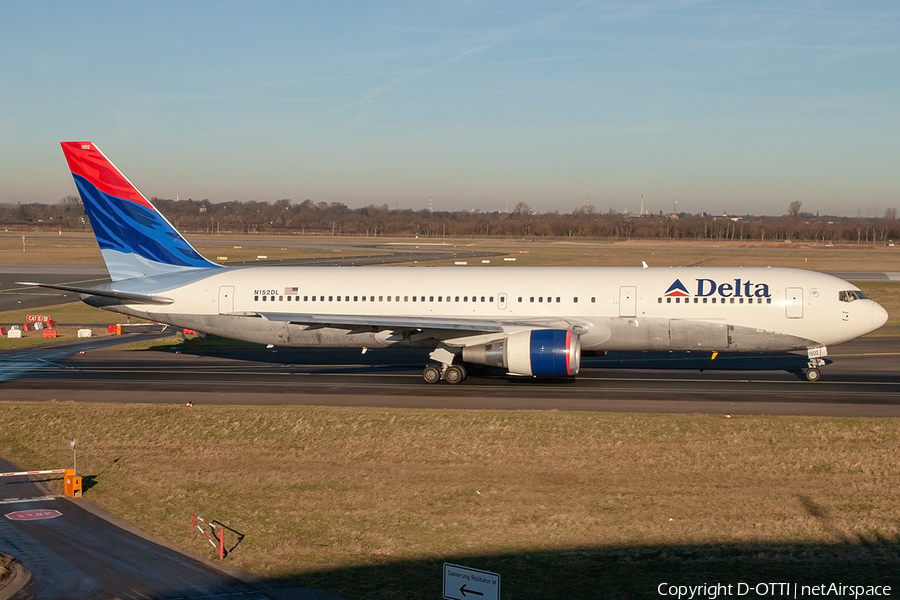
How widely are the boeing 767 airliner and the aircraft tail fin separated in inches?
1.8

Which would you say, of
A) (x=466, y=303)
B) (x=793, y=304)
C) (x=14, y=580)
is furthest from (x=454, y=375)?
(x=14, y=580)

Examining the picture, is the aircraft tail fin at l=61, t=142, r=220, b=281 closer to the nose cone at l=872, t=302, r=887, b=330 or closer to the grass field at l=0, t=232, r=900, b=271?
the nose cone at l=872, t=302, r=887, b=330

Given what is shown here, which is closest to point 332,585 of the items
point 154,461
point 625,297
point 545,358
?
point 154,461

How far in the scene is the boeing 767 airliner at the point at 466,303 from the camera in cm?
3316

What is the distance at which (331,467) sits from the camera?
23531 mm

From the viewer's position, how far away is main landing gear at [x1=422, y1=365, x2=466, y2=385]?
112 ft

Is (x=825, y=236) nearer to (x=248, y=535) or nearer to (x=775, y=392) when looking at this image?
(x=775, y=392)

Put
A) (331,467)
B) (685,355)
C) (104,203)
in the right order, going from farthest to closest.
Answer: (685,355) → (104,203) → (331,467)

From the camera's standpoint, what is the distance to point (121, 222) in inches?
1476

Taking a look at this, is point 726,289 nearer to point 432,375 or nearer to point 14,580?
point 432,375

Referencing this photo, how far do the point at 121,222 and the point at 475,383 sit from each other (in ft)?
57.5

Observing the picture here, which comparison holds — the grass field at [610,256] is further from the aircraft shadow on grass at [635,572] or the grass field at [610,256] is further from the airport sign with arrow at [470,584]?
the airport sign with arrow at [470,584]

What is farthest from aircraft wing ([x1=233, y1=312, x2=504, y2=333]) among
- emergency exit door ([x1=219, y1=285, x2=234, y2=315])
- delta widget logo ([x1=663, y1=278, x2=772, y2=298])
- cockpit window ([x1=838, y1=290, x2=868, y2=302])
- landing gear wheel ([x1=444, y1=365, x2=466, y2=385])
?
cockpit window ([x1=838, y1=290, x2=868, y2=302])

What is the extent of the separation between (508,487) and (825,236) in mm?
178367
